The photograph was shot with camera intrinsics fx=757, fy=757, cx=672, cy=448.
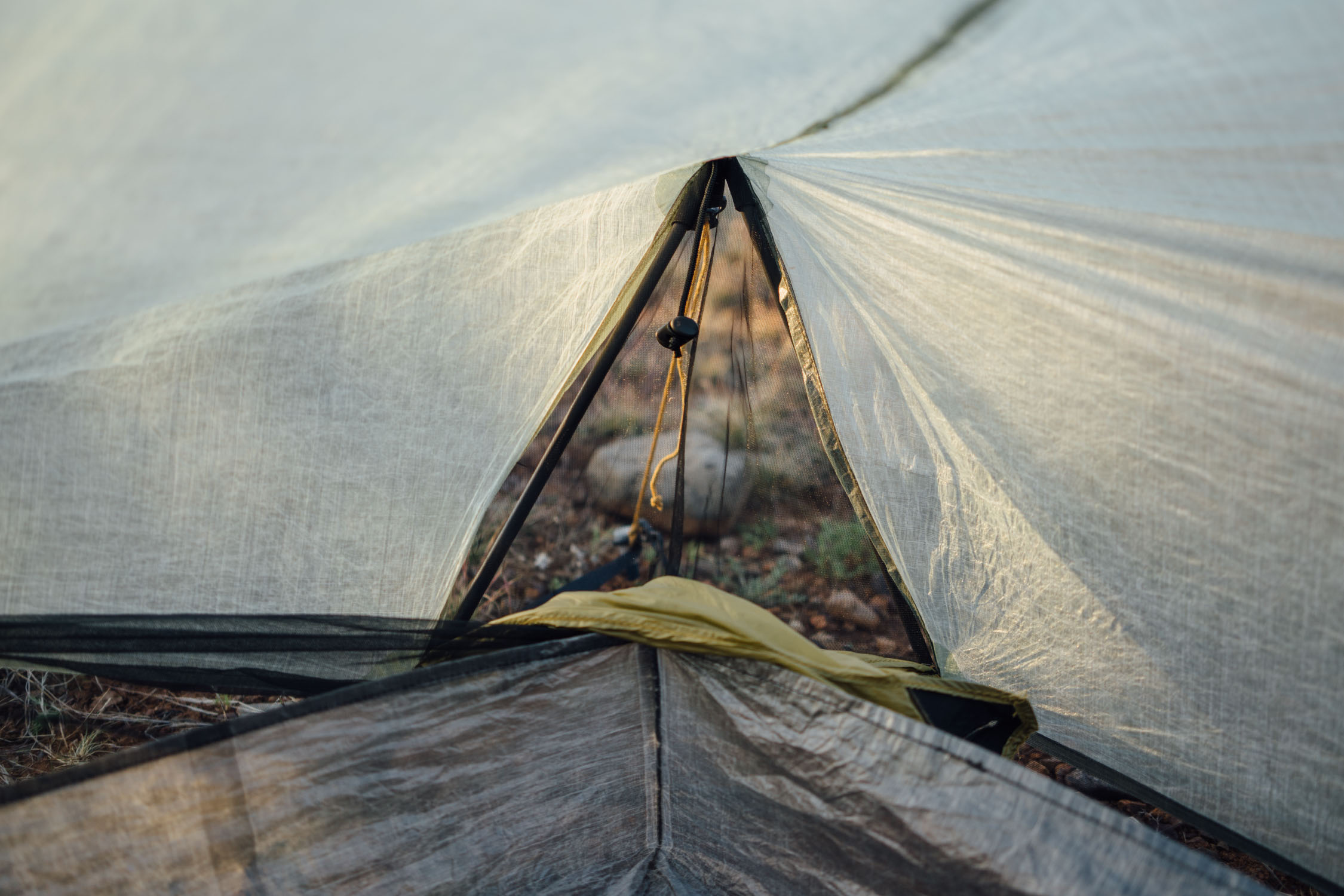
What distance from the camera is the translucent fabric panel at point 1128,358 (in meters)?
0.84

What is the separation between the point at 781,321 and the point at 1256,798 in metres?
→ 1.20

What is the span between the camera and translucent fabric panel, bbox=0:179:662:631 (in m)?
1.12

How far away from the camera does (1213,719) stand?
1.18m

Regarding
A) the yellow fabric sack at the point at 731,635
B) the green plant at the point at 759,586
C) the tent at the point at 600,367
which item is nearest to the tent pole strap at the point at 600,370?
the tent at the point at 600,367

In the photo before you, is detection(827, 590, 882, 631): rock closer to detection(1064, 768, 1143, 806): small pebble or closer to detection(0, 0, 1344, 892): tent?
detection(1064, 768, 1143, 806): small pebble

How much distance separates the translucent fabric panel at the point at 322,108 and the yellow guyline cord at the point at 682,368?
0.65 meters

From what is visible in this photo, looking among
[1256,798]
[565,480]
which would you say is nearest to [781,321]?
[565,480]

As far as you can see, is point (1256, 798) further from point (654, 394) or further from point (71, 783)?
point (71, 783)

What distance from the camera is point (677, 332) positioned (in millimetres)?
1604

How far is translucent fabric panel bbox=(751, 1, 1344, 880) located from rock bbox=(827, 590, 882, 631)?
0.90 metres

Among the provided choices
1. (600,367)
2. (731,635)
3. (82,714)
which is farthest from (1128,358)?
(82,714)

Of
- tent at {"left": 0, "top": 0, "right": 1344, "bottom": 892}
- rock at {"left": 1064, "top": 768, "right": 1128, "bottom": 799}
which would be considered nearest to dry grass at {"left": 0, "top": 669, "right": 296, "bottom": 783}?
tent at {"left": 0, "top": 0, "right": 1344, "bottom": 892}

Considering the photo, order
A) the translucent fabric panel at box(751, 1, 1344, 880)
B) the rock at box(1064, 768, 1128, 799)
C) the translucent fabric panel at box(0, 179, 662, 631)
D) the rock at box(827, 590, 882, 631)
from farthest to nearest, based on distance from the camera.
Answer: the rock at box(827, 590, 882, 631) → the rock at box(1064, 768, 1128, 799) → the translucent fabric panel at box(0, 179, 662, 631) → the translucent fabric panel at box(751, 1, 1344, 880)

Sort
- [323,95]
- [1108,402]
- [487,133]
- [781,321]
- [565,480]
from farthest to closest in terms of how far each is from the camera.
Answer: [565,480], [781,321], [1108,402], [487,133], [323,95]
